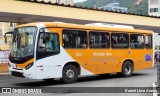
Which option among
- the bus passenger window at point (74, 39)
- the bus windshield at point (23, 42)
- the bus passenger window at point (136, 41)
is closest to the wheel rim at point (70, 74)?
the bus passenger window at point (74, 39)

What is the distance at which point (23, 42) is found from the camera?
50.3 feet

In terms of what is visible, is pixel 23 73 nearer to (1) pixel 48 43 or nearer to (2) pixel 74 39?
(1) pixel 48 43

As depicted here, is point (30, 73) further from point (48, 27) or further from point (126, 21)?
point (126, 21)

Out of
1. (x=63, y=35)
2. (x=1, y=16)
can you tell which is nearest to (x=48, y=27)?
(x=63, y=35)

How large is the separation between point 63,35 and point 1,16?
886 cm

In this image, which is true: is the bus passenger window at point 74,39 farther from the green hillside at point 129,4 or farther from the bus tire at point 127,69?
the green hillside at point 129,4

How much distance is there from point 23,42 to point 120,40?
20.3 ft

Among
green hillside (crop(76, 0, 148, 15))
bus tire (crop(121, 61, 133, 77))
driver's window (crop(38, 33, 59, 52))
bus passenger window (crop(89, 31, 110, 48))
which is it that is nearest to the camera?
driver's window (crop(38, 33, 59, 52))

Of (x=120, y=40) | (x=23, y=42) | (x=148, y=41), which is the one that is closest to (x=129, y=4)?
(x=148, y=41)

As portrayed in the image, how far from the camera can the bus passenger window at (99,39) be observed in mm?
17598

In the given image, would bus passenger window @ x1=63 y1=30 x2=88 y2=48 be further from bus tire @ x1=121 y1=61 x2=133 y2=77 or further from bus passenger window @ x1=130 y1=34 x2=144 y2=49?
bus passenger window @ x1=130 y1=34 x2=144 y2=49

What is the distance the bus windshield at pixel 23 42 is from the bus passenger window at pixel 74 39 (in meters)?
1.69

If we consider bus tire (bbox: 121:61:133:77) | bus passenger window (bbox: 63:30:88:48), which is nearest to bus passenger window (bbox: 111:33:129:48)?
bus tire (bbox: 121:61:133:77)

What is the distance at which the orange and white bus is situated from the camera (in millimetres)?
15102
